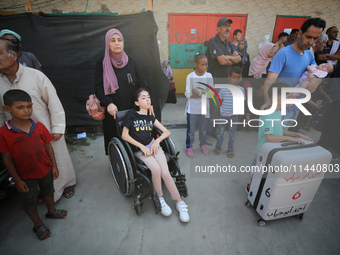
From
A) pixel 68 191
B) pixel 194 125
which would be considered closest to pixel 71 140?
pixel 68 191

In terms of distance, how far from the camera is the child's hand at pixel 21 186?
1.46 metres

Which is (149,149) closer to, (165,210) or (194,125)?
(165,210)

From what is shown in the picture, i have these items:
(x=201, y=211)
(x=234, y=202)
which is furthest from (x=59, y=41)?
(x=234, y=202)

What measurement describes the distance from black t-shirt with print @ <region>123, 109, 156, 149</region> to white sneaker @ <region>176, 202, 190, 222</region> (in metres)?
0.75

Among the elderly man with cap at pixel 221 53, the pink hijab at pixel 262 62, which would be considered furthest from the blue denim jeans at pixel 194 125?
the pink hijab at pixel 262 62

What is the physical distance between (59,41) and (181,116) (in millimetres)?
2949

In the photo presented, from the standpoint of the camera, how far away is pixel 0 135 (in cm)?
140

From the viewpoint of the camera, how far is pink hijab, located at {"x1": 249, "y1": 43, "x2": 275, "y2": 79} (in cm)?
438

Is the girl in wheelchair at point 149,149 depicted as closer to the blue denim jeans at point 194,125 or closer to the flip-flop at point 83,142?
the blue denim jeans at point 194,125

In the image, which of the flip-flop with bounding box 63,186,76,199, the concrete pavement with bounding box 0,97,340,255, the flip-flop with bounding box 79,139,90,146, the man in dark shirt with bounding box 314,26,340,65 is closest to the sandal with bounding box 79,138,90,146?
the flip-flop with bounding box 79,139,90,146

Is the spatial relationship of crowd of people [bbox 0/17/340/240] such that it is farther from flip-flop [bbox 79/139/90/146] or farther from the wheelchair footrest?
flip-flop [bbox 79/139/90/146]

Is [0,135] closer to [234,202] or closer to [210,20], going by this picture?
[234,202]

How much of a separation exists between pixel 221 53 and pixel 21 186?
3.11 meters

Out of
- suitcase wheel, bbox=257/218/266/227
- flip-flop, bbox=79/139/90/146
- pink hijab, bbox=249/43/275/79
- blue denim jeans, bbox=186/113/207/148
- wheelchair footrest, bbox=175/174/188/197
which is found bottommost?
flip-flop, bbox=79/139/90/146
